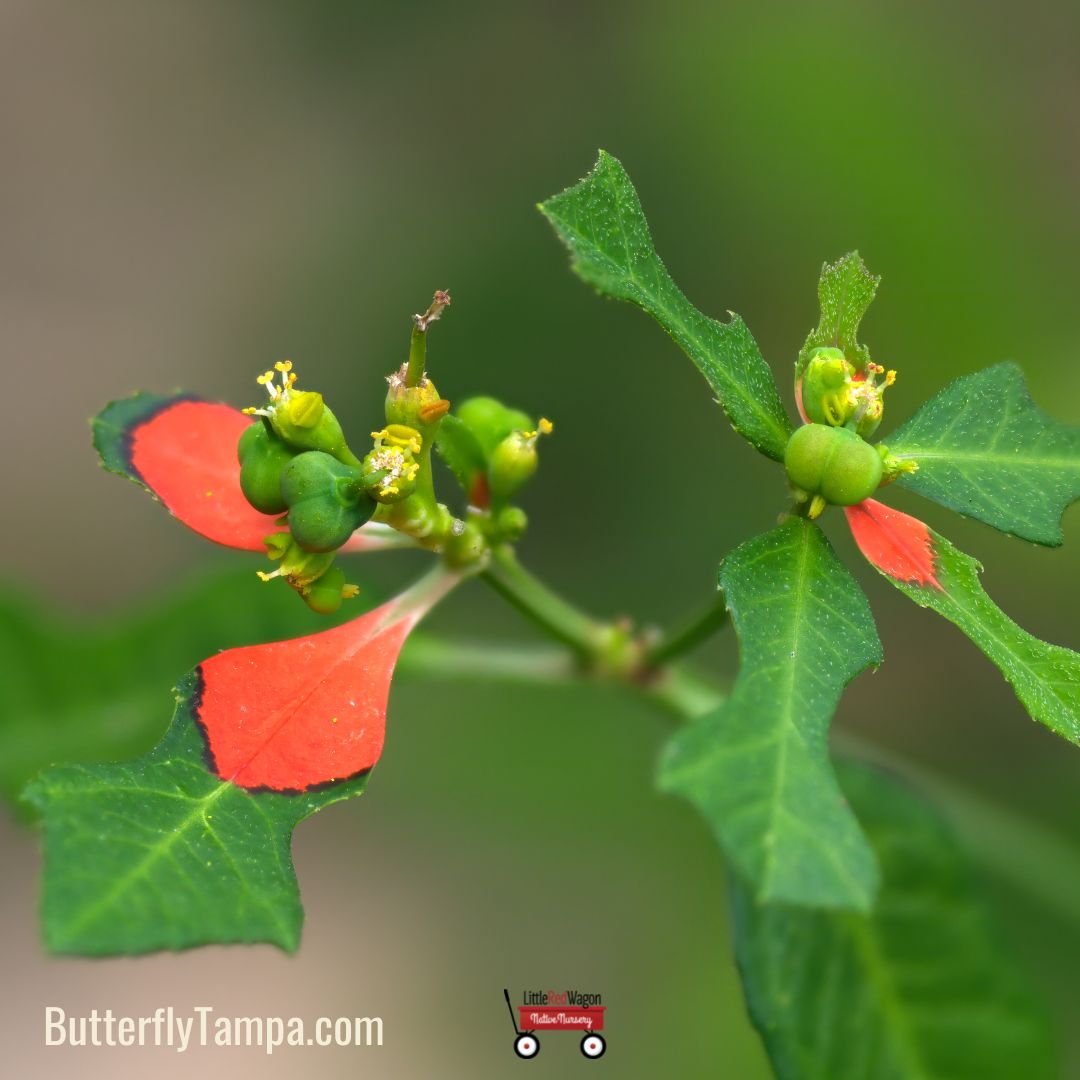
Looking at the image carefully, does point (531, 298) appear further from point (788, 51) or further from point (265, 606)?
point (265, 606)

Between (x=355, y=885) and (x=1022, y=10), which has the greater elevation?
(x=1022, y=10)

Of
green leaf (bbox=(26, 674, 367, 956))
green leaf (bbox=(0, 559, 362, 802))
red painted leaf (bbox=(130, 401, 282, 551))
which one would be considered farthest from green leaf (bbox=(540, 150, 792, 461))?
green leaf (bbox=(0, 559, 362, 802))

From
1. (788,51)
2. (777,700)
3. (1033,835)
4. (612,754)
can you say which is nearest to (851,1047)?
(777,700)

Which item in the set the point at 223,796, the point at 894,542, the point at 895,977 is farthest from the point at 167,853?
the point at 895,977

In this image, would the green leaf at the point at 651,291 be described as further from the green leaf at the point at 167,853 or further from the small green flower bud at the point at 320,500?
the green leaf at the point at 167,853

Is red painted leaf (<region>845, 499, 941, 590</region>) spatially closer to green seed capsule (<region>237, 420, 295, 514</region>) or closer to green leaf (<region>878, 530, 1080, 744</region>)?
green leaf (<region>878, 530, 1080, 744</region>)

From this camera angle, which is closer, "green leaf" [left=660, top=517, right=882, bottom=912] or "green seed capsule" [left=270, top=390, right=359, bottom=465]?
"green leaf" [left=660, top=517, right=882, bottom=912]

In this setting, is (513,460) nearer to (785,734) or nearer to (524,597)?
(524,597)
